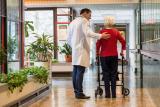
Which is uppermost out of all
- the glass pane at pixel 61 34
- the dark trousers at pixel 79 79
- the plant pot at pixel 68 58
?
the glass pane at pixel 61 34

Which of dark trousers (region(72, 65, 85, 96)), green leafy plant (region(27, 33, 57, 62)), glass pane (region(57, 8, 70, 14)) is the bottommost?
dark trousers (region(72, 65, 85, 96))

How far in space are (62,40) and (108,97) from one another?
25.0 ft

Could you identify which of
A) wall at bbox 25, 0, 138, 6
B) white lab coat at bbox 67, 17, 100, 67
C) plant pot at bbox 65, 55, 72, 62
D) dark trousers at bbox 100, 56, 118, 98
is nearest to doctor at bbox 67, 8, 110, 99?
white lab coat at bbox 67, 17, 100, 67

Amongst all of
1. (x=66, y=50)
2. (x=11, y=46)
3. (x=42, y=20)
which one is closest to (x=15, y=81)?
(x=11, y=46)

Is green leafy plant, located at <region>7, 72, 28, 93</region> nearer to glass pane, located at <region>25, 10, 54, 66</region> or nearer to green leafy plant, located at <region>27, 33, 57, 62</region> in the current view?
green leafy plant, located at <region>27, 33, 57, 62</region>

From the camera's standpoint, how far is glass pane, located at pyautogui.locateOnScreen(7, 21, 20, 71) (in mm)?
7676

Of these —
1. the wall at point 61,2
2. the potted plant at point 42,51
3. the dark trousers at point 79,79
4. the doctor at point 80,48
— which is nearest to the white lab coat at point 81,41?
the doctor at point 80,48

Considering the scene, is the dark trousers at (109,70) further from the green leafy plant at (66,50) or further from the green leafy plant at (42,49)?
the green leafy plant at (66,50)

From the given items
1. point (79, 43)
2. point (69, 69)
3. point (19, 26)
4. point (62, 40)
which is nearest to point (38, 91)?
point (79, 43)

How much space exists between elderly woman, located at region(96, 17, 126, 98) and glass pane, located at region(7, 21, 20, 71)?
173 centimetres

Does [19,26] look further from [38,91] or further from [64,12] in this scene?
[64,12]

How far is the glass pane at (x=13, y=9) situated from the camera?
7.71 meters

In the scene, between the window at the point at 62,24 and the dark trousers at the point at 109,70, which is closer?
the dark trousers at the point at 109,70

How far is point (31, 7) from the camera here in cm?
1434
